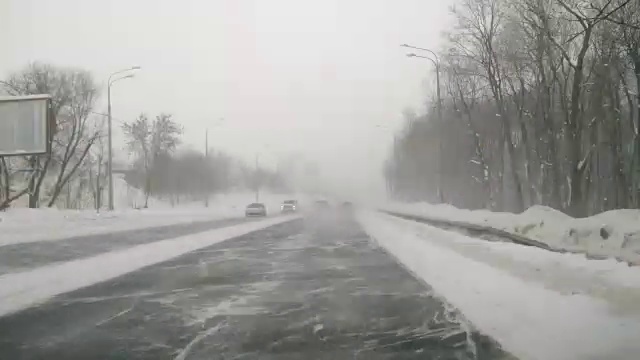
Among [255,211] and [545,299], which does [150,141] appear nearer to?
[255,211]

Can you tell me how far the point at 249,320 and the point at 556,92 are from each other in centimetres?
3856

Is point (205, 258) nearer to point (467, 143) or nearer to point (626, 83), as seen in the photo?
point (626, 83)

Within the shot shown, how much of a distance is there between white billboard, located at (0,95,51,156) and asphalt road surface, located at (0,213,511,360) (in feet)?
11.0

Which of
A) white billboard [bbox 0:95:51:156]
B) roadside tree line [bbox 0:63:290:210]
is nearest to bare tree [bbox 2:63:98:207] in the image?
roadside tree line [bbox 0:63:290:210]

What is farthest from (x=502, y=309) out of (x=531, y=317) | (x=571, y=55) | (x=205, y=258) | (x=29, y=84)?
(x=29, y=84)

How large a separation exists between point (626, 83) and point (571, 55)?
357 centimetres

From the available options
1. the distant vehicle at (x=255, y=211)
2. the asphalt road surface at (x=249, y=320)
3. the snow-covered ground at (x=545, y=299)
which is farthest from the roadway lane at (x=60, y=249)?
the distant vehicle at (x=255, y=211)

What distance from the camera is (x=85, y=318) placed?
31.6ft

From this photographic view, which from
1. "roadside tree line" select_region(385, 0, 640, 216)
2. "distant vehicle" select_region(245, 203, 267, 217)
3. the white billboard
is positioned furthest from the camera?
A: "distant vehicle" select_region(245, 203, 267, 217)

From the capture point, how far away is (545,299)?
10148 mm

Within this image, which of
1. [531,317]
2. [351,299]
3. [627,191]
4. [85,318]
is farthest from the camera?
[627,191]

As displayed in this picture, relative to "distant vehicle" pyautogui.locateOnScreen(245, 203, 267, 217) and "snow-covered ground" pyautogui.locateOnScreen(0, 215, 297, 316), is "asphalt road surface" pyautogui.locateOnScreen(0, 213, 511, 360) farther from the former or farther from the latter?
"distant vehicle" pyautogui.locateOnScreen(245, 203, 267, 217)

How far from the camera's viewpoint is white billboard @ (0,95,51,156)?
1403 cm

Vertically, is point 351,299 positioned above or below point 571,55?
below
